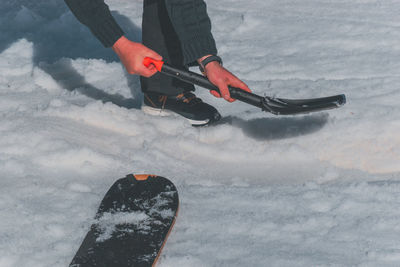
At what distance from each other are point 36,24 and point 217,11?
131 centimetres

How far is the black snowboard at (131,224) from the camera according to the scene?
5.52 feet

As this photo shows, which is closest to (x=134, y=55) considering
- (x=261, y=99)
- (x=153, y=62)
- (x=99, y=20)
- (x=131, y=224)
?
(x=153, y=62)

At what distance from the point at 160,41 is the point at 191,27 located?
0.33 m

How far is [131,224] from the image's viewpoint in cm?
184

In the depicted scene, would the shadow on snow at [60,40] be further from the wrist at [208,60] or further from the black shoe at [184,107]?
the wrist at [208,60]

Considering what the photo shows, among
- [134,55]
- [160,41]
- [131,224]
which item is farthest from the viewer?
[160,41]

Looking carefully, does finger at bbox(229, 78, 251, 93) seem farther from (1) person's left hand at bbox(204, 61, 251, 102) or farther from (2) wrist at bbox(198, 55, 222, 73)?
(2) wrist at bbox(198, 55, 222, 73)

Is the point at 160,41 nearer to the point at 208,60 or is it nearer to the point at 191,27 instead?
the point at 191,27

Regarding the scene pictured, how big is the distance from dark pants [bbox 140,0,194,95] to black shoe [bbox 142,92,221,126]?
0.04 metres

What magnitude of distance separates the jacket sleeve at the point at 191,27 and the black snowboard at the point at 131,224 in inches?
Result: 24.2

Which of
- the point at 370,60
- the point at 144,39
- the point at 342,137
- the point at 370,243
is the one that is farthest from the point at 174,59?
the point at 370,243

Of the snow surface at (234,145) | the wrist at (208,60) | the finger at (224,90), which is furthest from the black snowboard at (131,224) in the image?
the wrist at (208,60)

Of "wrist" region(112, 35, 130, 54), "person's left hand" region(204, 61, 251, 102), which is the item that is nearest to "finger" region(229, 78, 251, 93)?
"person's left hand" region(204, 61, 251, 102)

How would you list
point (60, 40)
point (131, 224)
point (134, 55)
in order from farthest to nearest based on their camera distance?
point (60, 40) < point (134, 55) < point (131, 224)
